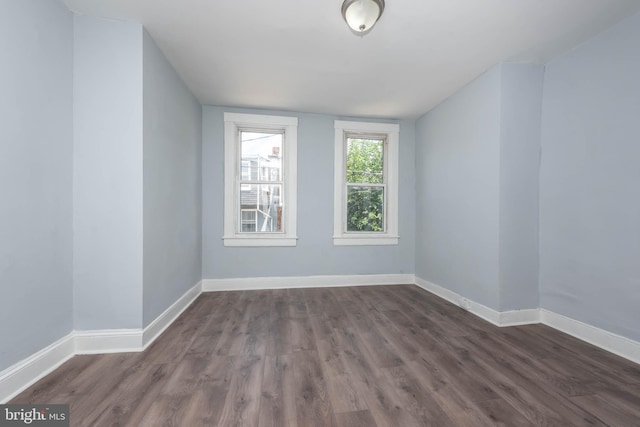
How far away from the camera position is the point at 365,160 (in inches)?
160

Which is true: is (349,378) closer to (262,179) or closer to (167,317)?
(167,317)

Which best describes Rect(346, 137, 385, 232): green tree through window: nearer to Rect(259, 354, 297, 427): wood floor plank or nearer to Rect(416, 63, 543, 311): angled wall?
Rect(416, 63, 543, 311): angled wall

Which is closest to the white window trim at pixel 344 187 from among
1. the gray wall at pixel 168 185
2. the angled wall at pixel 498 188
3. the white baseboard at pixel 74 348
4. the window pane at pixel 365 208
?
the window pane at pixel 365 208

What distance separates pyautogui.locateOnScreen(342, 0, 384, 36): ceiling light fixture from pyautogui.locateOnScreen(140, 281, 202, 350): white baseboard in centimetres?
285

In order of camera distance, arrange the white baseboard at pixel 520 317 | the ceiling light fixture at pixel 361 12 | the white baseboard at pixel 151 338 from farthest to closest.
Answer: the white baseboard at pixel 520 317 < the ceiling light fixture at pixel 361 12 < the white baseboard at pixel 151 338

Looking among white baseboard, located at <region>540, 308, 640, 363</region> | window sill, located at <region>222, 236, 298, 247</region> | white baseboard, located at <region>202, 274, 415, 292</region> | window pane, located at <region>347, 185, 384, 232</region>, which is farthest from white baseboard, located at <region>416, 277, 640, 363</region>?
window sill, located at <region>222, 236, 298, 247</region>

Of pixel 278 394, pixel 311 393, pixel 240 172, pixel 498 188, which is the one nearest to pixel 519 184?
pixel 498 188

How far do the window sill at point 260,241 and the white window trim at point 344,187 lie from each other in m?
0.70

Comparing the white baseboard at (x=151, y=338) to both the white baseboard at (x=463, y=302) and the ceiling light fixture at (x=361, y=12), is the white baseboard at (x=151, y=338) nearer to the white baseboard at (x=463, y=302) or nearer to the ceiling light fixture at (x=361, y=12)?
the white baseboard at (x=463, y=302)

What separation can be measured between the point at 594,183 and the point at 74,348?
172 inches

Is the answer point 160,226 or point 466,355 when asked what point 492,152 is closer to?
point 466,355

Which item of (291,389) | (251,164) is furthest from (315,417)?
(251,164)

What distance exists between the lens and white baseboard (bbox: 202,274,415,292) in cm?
354

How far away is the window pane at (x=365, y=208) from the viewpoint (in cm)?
402
